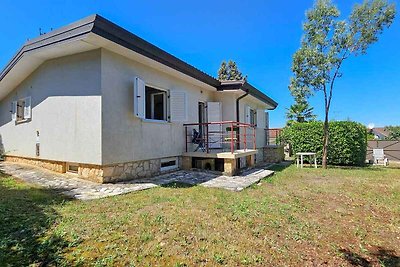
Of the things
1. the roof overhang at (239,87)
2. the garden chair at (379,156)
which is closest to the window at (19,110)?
the roof overhang at (239,87)

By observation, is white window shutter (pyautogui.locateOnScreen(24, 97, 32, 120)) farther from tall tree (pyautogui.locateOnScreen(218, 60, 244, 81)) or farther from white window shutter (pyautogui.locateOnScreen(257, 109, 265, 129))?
tall tree (pyautogui.locateOnScreen(218, 60, 244, 81))

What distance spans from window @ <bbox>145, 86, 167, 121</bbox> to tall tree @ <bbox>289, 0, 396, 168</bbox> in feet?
24.4

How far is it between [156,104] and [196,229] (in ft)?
22.0

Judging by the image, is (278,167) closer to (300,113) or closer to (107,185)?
(107,185)

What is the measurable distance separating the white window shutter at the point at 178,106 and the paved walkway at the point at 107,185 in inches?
89.3

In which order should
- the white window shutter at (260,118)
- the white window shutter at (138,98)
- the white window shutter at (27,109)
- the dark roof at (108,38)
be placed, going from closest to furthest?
the dark roof at (108,38) < the white window shutter at (138,98) < the white window shutter at (27,109) < the white window shutter at (260,118)

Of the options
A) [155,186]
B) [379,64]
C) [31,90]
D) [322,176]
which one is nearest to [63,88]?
[31,90]

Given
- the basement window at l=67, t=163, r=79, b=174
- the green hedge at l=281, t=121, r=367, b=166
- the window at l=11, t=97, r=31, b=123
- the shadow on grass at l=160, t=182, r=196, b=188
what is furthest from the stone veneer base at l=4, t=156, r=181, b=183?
the green hedge at l=281, t=121, r=367, b=166

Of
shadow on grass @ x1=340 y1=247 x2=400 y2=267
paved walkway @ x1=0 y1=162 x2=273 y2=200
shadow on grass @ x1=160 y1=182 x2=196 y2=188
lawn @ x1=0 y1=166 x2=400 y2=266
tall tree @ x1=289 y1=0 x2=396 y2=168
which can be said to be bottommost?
shadow on grass @ x1=340 y1=247 x2=400 y2=267

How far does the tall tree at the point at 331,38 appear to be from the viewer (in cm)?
1089

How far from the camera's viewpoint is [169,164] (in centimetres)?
971

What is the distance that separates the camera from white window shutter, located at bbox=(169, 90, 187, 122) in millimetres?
9430

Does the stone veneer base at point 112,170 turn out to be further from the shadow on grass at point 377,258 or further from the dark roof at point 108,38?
the shadow on grass at point 377,258

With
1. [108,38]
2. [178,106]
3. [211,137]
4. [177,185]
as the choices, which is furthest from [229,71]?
[108,38]
